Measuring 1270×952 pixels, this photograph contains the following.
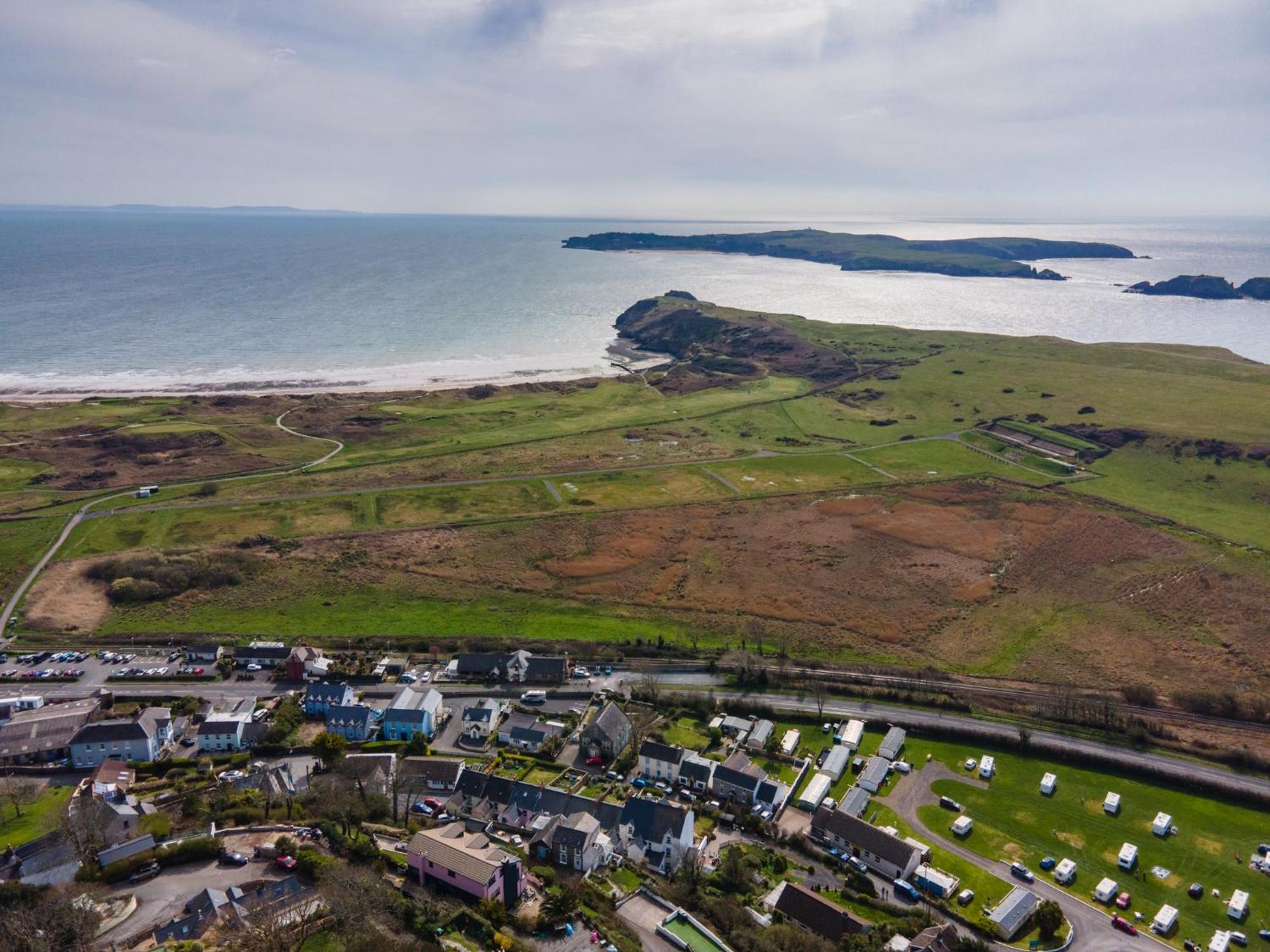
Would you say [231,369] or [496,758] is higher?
[231,369]

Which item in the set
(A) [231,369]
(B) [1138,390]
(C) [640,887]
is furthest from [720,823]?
(A) [231,369]

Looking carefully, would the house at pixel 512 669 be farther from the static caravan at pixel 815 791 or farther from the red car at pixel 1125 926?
the red car at pixel 1125 926

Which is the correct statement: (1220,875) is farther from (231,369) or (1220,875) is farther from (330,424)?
(231,369)

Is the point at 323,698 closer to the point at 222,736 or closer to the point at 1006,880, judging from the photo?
the point at 222,736

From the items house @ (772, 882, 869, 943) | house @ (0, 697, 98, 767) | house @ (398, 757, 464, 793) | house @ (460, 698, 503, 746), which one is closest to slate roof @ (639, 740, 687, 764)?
house @ (460, 698, 503, 746)

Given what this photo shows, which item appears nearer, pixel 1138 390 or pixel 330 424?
pixel 330 424

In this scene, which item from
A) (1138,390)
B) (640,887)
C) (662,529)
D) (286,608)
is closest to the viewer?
(640,887)

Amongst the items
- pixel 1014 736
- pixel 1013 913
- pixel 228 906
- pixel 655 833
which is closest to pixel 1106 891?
pixel 1013 913

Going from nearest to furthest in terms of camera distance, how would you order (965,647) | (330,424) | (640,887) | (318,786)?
(640,887) → (318,786) → (965,647) → (330,424)

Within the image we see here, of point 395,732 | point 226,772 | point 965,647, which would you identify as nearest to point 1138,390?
point 965,647
